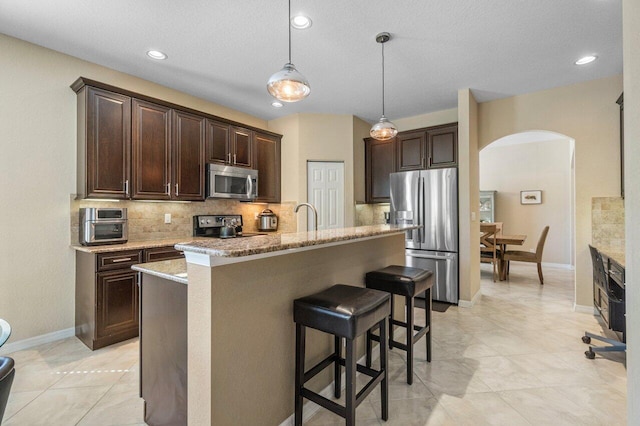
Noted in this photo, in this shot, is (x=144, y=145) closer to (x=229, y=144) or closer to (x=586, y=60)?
(x=229, y=144)

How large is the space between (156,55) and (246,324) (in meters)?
2.93

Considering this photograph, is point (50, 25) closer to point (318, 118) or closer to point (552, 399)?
point (318, 118)

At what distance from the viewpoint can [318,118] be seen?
188 inches

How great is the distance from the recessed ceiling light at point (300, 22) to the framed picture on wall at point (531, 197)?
21.8 feet

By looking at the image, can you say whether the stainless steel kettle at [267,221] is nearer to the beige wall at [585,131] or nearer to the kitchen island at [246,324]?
the kitchen island at [246,324]

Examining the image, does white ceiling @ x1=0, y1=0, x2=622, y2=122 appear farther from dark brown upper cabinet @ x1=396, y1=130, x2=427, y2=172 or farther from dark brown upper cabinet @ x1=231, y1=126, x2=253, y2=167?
dark brown upper cabinet @ x1=396, y1=130, x2=427, y2=172

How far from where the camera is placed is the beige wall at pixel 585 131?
3.44 meters

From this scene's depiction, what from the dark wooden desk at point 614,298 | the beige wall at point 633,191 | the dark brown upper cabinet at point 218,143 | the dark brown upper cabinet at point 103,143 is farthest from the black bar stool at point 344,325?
the dark brown upper cabinet at point 218,143

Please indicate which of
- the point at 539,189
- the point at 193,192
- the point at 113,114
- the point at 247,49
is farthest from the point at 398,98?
the point at 539,189

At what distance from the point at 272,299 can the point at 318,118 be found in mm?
3788

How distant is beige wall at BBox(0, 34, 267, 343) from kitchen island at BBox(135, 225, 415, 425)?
196 cm

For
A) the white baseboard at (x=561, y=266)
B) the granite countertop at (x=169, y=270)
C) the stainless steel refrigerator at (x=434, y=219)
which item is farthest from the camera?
the white baseboard at (x=561, y=266)

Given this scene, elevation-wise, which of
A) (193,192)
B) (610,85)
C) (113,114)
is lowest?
(193,192)

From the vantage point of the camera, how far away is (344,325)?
57.3 inches
